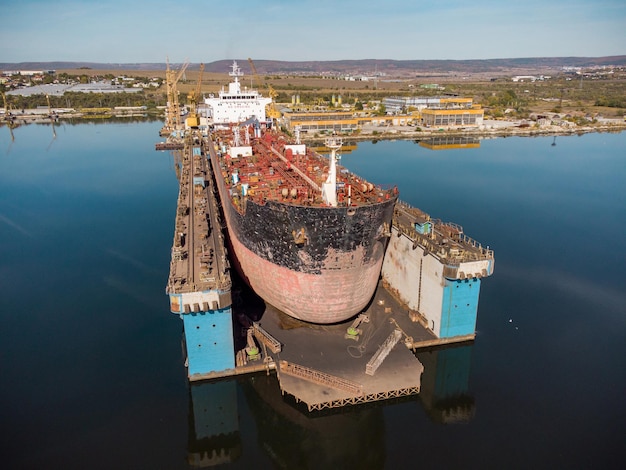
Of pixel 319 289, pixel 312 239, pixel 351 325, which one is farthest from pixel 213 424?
pixel 312 239

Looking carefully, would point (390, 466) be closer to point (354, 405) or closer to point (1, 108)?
point (354, 405)

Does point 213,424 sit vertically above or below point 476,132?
below

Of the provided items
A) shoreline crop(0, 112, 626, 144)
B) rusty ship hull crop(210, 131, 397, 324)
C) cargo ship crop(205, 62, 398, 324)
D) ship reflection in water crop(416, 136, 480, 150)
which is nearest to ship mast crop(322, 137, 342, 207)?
cargo ship crop(205, 62, 398, 324)

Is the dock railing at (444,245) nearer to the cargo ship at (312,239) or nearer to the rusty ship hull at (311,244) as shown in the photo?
the cargo ship at (312,239)

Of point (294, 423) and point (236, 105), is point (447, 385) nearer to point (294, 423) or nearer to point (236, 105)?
point (294, 423)

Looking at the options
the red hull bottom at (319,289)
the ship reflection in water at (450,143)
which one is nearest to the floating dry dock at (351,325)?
the red hull bottom at (319,289)

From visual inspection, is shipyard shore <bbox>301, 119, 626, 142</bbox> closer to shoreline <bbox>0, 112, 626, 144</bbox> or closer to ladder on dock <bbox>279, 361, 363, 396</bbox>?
shoreline <bbox>0, 112, 626, 144</bbox>
